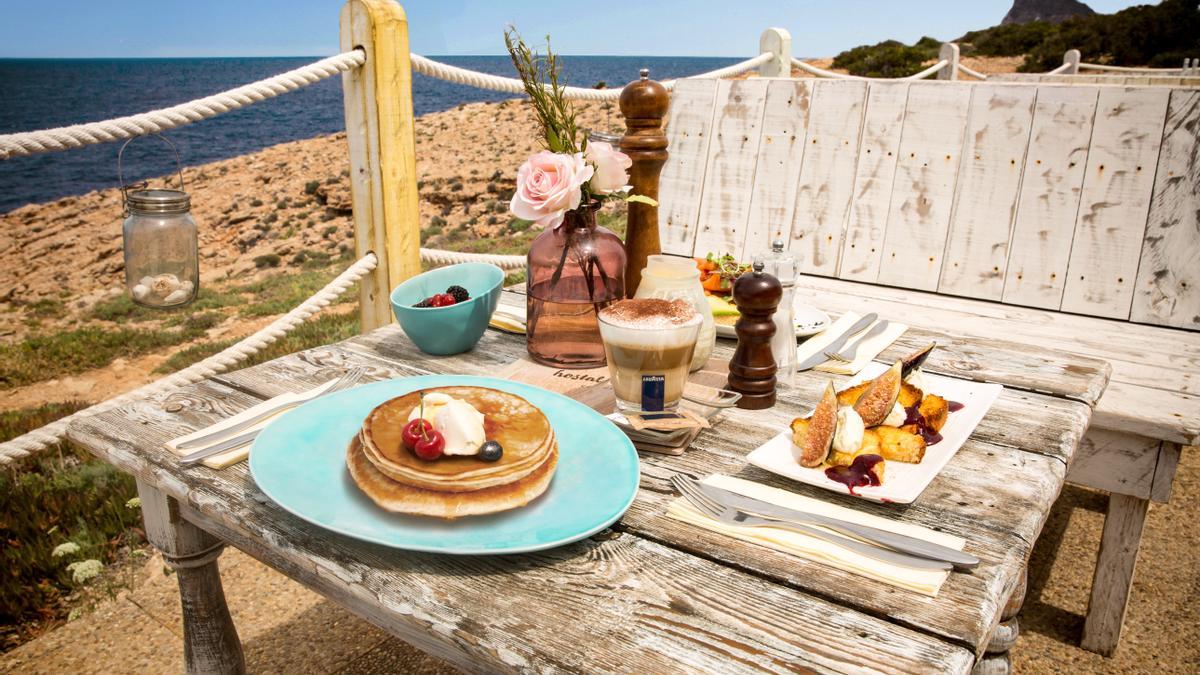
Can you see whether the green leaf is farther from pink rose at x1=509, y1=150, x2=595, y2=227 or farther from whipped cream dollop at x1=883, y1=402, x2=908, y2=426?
whipped cream dollop at x1=883, y1=402, x2=908, y2=426

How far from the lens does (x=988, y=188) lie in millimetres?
3402

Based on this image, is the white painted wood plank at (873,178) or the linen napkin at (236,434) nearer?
the linen napkin at (236,434)

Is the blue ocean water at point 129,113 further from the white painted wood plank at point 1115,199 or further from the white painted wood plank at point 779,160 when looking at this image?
the white painted wood plank at point 1115,199

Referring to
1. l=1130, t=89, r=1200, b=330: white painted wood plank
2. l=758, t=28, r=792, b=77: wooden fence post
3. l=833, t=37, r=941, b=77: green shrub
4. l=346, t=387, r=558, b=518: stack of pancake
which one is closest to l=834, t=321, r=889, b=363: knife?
l=346, t=387, r=558, b=518: stack of pancake

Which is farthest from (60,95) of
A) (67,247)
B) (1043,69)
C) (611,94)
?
(611,94)

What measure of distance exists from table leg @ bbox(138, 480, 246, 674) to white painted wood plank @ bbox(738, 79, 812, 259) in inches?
115

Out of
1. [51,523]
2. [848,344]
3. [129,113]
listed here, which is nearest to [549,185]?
[848,344]

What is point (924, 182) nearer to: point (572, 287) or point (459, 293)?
point (572, 287)

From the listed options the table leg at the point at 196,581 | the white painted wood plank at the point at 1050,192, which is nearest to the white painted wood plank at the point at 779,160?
the white painted wood plank at the point at 1050,192

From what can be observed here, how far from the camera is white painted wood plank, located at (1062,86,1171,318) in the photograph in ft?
10.2

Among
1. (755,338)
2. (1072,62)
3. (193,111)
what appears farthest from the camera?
(1072,62)

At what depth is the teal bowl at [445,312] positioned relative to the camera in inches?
71.9

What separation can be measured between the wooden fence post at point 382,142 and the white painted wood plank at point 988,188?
2.30m

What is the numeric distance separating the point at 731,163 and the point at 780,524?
10.4ft
